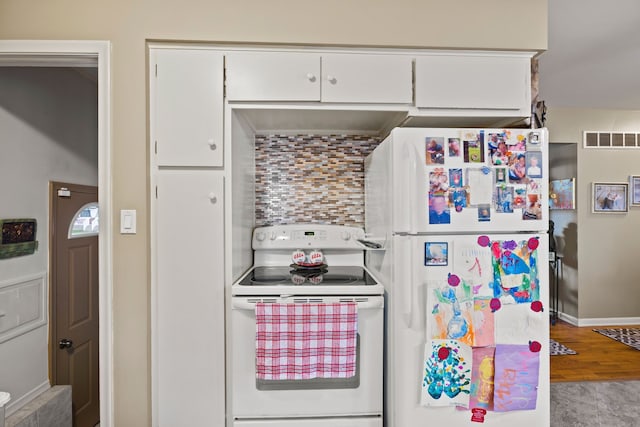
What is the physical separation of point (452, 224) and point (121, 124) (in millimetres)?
1675

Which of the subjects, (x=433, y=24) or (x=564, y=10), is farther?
(x=564, y=10)

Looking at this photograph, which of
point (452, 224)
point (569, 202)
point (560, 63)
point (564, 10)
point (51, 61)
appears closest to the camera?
point (452, 224)

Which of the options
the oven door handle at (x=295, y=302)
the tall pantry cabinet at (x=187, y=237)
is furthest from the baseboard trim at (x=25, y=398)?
the oven door handle at (x=295, y=302)

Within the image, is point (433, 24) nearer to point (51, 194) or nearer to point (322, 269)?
point (322, 269)

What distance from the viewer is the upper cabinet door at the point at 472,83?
180 cm

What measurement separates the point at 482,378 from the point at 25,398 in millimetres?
2548

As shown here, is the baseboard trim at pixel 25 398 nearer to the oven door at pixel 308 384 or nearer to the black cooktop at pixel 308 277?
the oven door at pixel 308 384

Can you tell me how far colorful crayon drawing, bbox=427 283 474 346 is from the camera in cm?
163

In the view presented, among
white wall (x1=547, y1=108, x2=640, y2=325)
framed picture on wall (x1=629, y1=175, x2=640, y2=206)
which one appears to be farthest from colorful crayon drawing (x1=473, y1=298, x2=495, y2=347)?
framed picture on wall (x1=629, y1=175, x2=640, y2=206)

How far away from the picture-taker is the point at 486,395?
1.66 m

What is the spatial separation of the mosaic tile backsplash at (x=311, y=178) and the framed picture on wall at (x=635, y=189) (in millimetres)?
4122

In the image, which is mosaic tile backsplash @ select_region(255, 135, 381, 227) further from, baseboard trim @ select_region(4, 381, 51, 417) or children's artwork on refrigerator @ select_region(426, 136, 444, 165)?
baseboard trim @ select_region(4, 381, 51, 417)

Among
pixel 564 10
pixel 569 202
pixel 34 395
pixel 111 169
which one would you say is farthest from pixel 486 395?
pixel 569 202

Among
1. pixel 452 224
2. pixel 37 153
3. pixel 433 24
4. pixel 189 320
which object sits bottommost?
pixel 189 320
